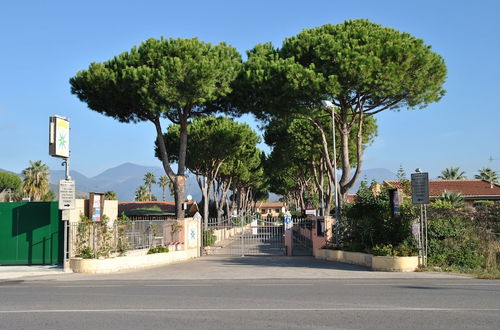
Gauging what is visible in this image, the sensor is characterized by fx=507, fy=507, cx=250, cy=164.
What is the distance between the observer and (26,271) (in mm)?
18078

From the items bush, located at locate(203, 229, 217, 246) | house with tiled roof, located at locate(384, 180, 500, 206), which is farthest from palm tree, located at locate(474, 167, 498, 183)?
bush, located at locate(203, 229, 217, 246)

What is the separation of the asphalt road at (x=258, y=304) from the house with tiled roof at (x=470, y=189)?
41924 millimetres

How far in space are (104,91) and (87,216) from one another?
29.3ft

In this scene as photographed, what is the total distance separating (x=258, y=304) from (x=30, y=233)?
13.3 m

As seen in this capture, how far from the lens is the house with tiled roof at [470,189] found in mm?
53438

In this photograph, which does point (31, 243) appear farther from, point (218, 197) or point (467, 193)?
point (467, 193)

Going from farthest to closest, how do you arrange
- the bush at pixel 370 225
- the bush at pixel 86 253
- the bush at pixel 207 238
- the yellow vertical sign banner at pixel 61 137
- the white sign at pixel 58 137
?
the bush at pixel 207 238 → the yellow vertical sign banner at pixel 61 137 → the white sign at pixel 58 137 → the bush at pixel 370 225 → the bush at pixel 86 253

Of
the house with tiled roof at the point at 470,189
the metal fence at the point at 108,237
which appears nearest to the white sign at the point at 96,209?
the metal fence at the point at 108,237

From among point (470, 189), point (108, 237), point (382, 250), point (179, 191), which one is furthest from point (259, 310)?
point (470, 189)

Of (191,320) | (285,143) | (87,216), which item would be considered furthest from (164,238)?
(285,143)

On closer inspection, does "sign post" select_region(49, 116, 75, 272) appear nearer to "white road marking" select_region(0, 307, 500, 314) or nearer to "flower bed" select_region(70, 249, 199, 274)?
"flower bed" select_region(70, 249, 199, 274)

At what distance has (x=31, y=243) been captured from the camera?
65.0ft

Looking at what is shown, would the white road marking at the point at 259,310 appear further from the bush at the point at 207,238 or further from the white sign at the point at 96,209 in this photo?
the bush at the point at 207,238

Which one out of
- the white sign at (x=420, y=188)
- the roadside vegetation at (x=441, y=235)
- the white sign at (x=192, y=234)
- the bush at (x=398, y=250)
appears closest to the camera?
the white sign at (x=420, y=188)
